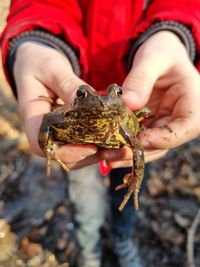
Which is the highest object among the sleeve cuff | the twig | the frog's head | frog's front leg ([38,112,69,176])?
the sleeve cuff

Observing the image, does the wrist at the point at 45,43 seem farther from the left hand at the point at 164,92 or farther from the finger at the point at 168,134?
the finger at the point at 168,134

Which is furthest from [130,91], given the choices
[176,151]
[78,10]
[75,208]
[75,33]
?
[176,151]

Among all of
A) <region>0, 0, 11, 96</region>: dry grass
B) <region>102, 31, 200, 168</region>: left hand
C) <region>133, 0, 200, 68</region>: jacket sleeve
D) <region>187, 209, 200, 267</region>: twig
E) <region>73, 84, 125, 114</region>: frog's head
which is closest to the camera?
<region>73, 84, 125, 114</region>: frog's head

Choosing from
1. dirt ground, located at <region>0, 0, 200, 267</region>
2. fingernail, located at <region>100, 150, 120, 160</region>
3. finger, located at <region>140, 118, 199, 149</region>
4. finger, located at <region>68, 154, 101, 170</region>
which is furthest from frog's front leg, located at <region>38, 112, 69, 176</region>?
dirt ground, located at <region>0, 0, 200, 267</region>

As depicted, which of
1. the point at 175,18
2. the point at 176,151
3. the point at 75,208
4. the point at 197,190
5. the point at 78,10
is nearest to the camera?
the point at 175,18

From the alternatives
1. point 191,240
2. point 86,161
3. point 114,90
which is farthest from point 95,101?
point 191,240

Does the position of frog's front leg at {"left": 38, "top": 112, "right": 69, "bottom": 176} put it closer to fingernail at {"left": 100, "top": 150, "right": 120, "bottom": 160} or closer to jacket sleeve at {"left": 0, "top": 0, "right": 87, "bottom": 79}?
fingernail at {"left": 100, "top": 150, "right": 120, "bottom": 160}

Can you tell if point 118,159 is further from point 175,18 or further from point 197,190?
point 197,190
